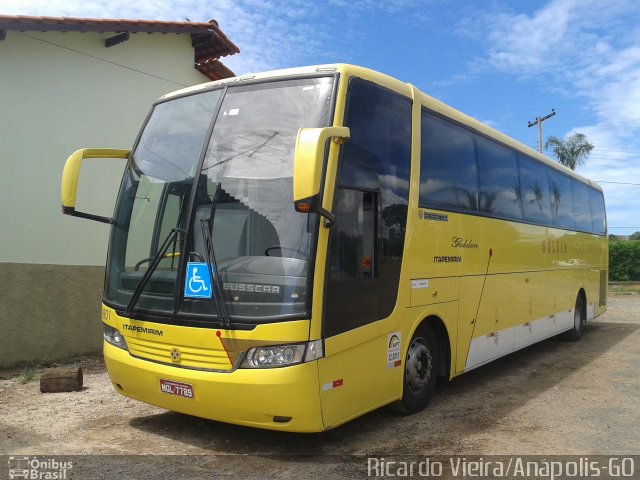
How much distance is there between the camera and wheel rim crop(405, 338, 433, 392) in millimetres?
5848

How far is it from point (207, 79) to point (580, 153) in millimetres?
31152

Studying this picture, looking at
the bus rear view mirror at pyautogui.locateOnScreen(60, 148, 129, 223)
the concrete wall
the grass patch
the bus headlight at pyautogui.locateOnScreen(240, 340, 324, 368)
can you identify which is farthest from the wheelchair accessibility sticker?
the grass patch

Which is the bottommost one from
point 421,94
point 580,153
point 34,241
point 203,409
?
point 203,409

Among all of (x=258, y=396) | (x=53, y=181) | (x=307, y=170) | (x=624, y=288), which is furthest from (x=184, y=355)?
(x=624, y=288)

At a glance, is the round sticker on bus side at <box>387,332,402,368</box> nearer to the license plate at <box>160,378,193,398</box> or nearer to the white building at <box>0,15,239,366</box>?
the license plate at <box>160,378,193,398</box>

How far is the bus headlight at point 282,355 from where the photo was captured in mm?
4340

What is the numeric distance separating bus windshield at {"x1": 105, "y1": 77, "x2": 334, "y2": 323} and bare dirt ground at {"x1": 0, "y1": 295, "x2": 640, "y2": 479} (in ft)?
4.06

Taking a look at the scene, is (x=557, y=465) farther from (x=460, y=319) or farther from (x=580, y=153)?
(x=580, y=153)

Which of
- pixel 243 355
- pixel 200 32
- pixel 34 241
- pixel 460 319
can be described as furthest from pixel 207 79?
pixel 243 355

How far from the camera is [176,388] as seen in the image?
4719mm

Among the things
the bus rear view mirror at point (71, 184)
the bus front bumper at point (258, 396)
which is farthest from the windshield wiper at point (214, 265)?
the bus rear view mirror at point (71, 184)

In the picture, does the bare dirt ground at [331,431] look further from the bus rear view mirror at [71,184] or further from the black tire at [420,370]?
the bus rear view mirror at [71,184]

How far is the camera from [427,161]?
242 inches

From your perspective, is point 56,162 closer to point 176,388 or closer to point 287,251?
point 176,388
